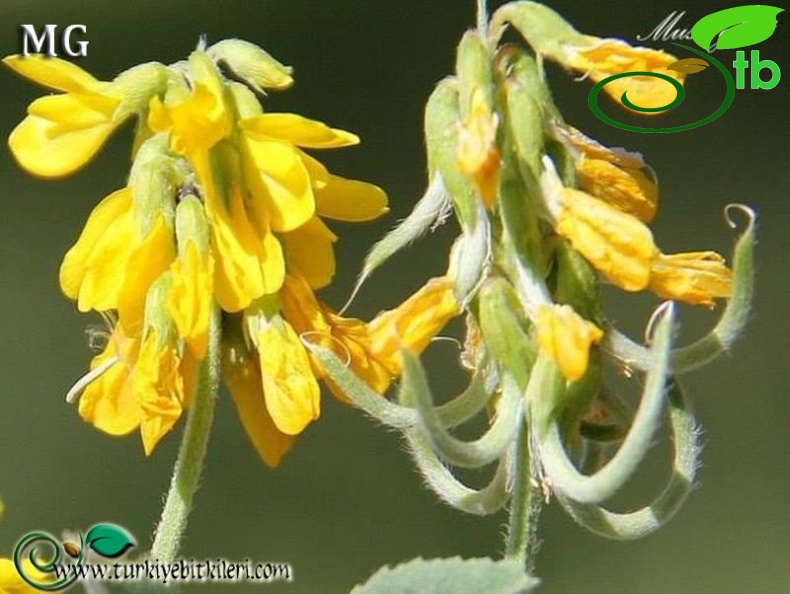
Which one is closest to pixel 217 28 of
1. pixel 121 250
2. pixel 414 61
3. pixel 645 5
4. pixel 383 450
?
pixel 414 61

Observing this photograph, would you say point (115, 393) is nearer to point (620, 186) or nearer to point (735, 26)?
point (620, 186)

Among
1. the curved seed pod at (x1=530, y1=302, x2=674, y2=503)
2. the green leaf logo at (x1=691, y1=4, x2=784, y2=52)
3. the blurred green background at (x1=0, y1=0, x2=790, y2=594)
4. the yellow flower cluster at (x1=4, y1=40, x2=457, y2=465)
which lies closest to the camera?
the curved seed pod at (x1=530, y1=302, x2=674, y2=503)

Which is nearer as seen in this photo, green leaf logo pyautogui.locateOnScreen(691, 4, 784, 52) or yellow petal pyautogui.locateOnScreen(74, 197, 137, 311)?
yellow petal pyautogui.locateOnScreen(74, 197, 137, 311)

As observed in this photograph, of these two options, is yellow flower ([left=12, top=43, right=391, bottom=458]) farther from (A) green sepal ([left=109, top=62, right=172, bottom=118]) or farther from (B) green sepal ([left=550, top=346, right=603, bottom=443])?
(B) green sepal ([left=550, top=346, right=603, bottom=443])

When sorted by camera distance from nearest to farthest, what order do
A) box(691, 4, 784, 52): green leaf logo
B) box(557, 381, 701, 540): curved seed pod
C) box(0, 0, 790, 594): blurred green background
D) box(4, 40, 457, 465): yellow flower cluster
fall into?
box(557, 381, 701, 540): curved seed pod → box(4, 40, 457, 465): yellow flower cluster → box(691, 4, 784, 52): green leaf logo → box(0, 0, 790, 594): blurred green background

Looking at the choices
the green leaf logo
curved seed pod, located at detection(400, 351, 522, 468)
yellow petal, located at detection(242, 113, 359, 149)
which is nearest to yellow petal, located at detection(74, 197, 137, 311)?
yellow petal, located at detection(242, 113, 359, 149)

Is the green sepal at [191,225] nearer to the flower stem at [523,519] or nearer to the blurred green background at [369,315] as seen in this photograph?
the flower stem at [523,519]

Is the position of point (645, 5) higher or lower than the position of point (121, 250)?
higher

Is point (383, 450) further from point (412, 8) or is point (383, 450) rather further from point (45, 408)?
point (412, 8)
